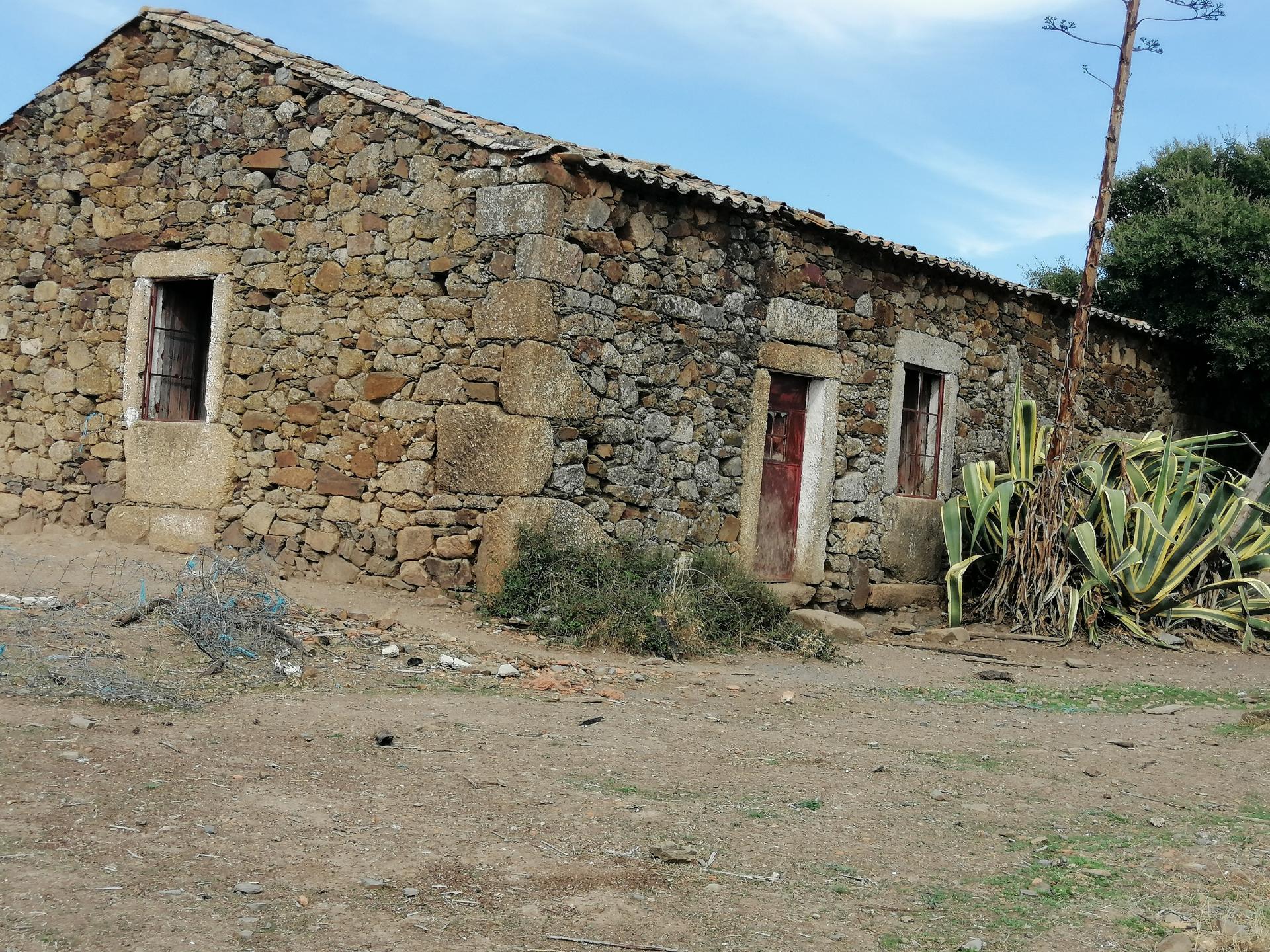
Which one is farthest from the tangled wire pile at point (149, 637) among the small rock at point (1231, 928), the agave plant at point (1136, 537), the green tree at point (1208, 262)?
the green tree at point (1208, 262)

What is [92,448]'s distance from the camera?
990 centimetres

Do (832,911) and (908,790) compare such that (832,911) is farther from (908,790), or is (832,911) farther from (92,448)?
(92,448)

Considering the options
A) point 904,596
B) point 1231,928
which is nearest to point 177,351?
point 904,596

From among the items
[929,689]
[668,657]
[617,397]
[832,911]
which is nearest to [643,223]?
[617,397]

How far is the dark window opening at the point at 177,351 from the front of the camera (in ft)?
32.0

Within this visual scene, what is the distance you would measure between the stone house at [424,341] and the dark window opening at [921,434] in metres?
0.03

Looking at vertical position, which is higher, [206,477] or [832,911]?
[206,477]

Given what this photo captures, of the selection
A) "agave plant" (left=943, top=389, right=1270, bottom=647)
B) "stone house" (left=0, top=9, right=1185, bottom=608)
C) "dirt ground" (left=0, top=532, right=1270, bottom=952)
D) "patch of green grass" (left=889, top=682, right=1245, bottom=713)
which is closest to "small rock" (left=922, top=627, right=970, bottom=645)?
"agave plant" (left=943, top=389, right=1270, bottom=647)

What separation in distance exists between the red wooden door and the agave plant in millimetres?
1263

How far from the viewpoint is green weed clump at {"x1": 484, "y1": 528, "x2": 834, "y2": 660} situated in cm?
757

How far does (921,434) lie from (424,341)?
4813 millimetres

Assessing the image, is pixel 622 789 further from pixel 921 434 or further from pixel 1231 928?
pixel 921 434

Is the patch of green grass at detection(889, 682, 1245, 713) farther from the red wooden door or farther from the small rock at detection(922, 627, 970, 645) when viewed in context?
the red wooden door

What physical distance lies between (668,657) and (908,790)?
2.84m
